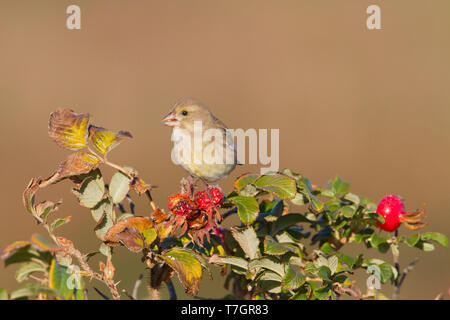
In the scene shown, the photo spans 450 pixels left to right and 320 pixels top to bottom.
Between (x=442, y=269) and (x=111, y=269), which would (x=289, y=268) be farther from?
(x=442, y=269)

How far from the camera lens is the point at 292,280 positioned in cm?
125

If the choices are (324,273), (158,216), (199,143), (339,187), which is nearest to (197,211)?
(158,216)

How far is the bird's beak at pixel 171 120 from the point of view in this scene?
231 centimetres

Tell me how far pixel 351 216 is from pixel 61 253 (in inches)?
29.5

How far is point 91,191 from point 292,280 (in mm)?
520

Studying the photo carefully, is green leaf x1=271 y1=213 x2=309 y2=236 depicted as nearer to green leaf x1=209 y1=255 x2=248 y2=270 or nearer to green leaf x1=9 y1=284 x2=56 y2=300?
green leaf x1=209 y1=255 x2=248 y2=270

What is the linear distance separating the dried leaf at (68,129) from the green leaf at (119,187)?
0.12 m

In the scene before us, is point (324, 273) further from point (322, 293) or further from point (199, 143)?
point (199, 143)

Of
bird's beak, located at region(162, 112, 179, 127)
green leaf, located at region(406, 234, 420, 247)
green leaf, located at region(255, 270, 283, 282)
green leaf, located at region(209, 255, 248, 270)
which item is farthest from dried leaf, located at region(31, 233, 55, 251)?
bird's beak, located at region(162, 112, 179, 127)

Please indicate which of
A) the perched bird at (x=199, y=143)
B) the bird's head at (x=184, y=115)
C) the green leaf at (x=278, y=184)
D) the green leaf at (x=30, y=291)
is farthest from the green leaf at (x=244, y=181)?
the bird's head at (x=184, y=115)

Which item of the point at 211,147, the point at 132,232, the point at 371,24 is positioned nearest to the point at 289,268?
the point at 132,232

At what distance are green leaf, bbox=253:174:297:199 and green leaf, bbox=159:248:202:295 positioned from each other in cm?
27

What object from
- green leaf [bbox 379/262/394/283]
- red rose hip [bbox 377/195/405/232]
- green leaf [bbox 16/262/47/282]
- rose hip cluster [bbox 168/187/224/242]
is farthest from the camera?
red rose hip [bbox 377/195/405/232]

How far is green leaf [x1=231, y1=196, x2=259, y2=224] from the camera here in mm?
1290
